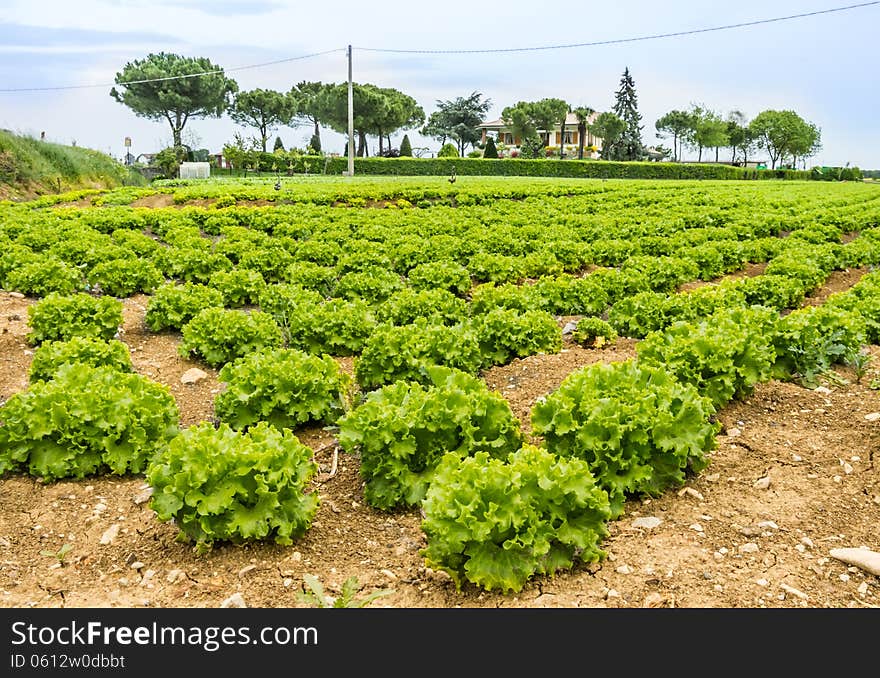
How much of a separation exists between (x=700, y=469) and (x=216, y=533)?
3460 millimetres

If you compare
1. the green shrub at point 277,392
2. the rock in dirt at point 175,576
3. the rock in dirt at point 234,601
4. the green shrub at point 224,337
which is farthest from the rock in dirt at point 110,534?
the green shrub at point 224,337

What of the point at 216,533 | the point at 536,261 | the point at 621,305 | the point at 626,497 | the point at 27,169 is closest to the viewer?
the point at 216,533

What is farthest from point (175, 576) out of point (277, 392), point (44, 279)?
point (44, 279)

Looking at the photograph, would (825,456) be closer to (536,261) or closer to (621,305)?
(621,305)

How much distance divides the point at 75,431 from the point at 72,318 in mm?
3952

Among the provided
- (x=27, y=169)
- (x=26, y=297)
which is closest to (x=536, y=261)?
(x=26, y=297)

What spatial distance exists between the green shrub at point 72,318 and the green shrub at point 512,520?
6.42m

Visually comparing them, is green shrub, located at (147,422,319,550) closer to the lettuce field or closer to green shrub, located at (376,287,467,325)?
the lettuce field

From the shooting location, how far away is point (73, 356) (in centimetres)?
757

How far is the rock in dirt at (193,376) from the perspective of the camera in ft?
27.8

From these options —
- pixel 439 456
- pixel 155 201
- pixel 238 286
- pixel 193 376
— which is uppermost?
pixel 155 201

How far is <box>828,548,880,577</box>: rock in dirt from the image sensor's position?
4379mm

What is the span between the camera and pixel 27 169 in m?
37.0

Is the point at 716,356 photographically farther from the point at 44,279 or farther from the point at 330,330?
the point at 44,279
